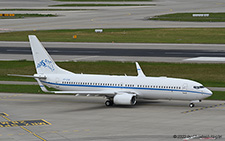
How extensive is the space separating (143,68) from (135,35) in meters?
46.6

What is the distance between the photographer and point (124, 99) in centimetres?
6259

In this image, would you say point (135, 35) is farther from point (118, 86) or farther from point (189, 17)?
point (118, 86)

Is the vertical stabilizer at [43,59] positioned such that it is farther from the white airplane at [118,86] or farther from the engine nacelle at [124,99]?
the engine nacelle at [124,99]

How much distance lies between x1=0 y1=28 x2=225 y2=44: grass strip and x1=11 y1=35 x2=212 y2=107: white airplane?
60215mm

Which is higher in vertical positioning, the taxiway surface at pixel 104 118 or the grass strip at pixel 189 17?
the grass strip at pixel 189 17

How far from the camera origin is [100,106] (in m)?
65.0

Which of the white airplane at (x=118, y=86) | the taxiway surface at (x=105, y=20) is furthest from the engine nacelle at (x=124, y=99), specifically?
the taxiway surface at (x=105, y=20)

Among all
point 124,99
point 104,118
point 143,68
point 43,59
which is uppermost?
point 143,68

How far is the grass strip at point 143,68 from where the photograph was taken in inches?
3327

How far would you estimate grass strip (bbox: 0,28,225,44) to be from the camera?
12769 cm

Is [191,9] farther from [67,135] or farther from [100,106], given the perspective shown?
[67,135]

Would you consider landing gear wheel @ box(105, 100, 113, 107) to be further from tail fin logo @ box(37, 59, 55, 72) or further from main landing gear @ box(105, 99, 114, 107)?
tail fin logo @ box(37, 59, 55, 72)

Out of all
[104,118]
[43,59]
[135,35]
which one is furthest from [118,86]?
[135,35]

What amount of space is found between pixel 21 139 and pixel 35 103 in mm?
20693
